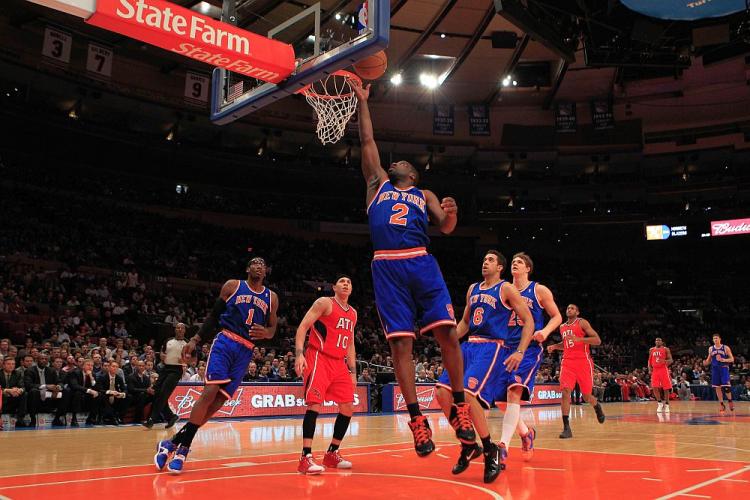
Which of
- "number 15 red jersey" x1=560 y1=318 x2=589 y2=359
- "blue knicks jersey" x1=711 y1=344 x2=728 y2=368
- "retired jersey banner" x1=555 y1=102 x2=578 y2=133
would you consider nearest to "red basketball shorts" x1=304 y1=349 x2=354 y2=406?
"number 15 red jersey" x1=560 y1=318 x2=589 y2=359

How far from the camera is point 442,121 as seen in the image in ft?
107

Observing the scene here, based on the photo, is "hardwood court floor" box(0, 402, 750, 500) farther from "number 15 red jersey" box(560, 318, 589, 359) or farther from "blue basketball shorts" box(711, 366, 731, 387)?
"blue basketball shorts" box(711, 366, 731, 387)

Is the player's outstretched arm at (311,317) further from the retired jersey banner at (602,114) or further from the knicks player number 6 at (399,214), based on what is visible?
the retired jersey banner at (602,114)

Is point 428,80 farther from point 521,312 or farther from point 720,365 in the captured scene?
point 521,312

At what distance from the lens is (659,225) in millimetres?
37562

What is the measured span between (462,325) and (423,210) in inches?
87.1

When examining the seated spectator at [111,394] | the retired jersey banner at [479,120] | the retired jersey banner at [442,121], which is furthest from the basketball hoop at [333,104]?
the retired jersey banner at [479,120]

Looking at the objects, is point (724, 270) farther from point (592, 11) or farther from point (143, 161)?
point (143, 161)

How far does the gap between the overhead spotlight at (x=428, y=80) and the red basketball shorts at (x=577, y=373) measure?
63.7 ft

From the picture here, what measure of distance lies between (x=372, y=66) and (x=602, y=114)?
1134 inches

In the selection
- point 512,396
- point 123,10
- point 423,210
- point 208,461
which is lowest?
point 208,461

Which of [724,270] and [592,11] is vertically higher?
[592,11]

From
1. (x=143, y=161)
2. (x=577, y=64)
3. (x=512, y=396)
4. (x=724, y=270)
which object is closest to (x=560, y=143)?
(x=577, y=64)

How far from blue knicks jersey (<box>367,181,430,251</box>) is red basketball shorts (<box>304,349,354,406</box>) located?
2274 millimetres
